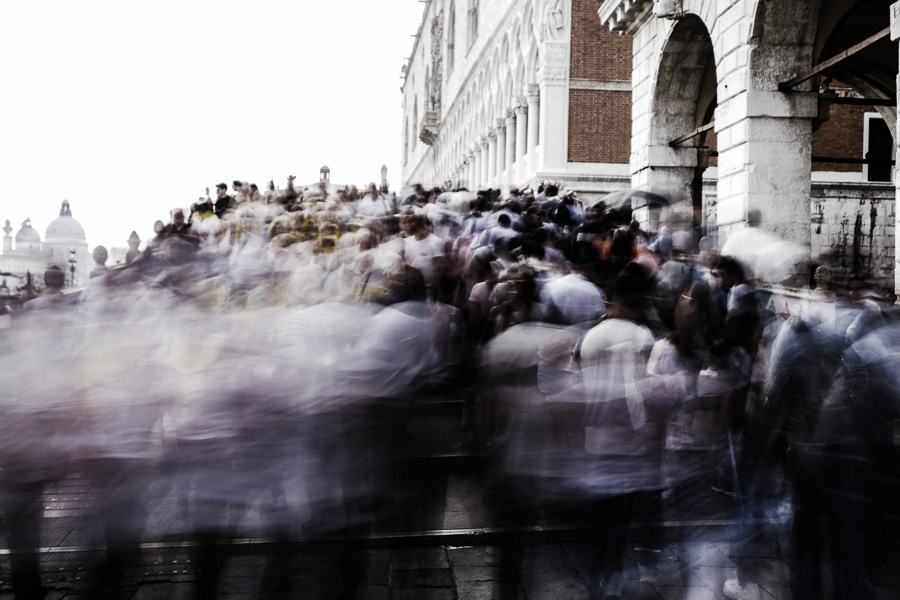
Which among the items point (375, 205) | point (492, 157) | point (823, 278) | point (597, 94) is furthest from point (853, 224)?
point (492, 157)

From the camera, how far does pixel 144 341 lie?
4.55m

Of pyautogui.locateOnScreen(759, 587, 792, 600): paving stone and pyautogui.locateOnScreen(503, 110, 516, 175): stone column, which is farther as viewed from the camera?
pyautogui.locateOnScreen(503, 110, 516, 175): stone column

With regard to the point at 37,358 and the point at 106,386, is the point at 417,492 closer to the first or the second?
the point at 106,386

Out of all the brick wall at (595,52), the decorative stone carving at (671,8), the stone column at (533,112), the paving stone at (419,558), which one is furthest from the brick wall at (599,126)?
the paving stone at (419,558)

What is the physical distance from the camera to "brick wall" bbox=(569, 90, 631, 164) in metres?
21.8

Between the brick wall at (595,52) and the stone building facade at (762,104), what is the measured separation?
4.05 metres

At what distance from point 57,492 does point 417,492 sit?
2231 mm

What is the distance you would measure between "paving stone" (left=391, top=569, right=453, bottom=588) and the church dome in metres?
3.07

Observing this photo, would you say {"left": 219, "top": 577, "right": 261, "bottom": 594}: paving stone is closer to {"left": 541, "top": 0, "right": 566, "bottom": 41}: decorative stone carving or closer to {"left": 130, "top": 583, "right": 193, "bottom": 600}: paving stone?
{"left": 130, "top": 583, "right": 193, "bottom": 600}: paving stone

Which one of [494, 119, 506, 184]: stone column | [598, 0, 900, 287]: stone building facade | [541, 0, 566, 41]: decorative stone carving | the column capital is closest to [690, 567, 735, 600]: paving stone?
[598, 0, 900, 287]: stone building facade

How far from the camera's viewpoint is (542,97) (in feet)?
72.5

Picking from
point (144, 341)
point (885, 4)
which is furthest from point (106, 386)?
point (885, 4)

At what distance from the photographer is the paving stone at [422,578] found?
494 cm

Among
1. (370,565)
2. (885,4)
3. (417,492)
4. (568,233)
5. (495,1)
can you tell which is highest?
(495,1)
